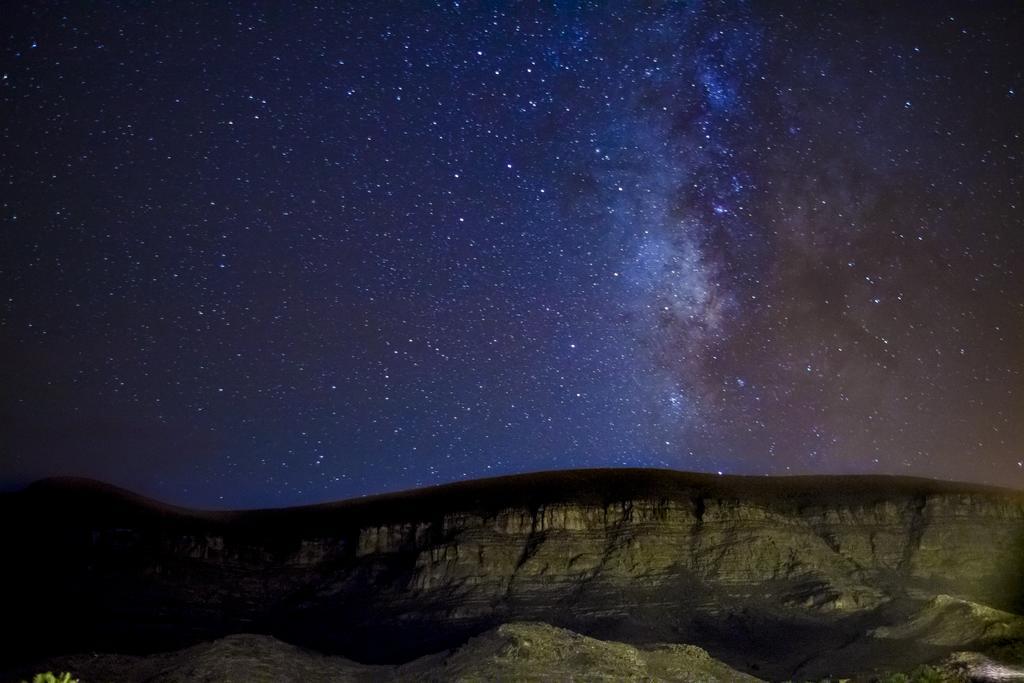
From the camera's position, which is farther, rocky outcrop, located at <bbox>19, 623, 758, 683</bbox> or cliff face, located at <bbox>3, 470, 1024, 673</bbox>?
cliff face, located at <bbox>3, 470, 1024, 673</bbox>

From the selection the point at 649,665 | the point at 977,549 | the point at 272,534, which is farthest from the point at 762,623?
the point at 272,534

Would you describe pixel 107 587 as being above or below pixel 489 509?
below


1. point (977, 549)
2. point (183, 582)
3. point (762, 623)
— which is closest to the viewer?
point (762, 623)

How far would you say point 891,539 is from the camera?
6184cm

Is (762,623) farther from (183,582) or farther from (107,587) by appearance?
(107,587)

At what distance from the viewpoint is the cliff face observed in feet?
173

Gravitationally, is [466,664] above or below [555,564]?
below

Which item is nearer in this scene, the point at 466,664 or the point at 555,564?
the point at 466,664

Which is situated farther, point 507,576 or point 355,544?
point 355,544

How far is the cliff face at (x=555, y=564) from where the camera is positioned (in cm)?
5259

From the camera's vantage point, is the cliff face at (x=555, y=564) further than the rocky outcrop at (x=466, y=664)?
Yes

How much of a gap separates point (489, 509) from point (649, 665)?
33.1m

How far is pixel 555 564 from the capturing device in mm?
60938

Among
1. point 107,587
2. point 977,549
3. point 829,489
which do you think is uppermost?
point 829,489
